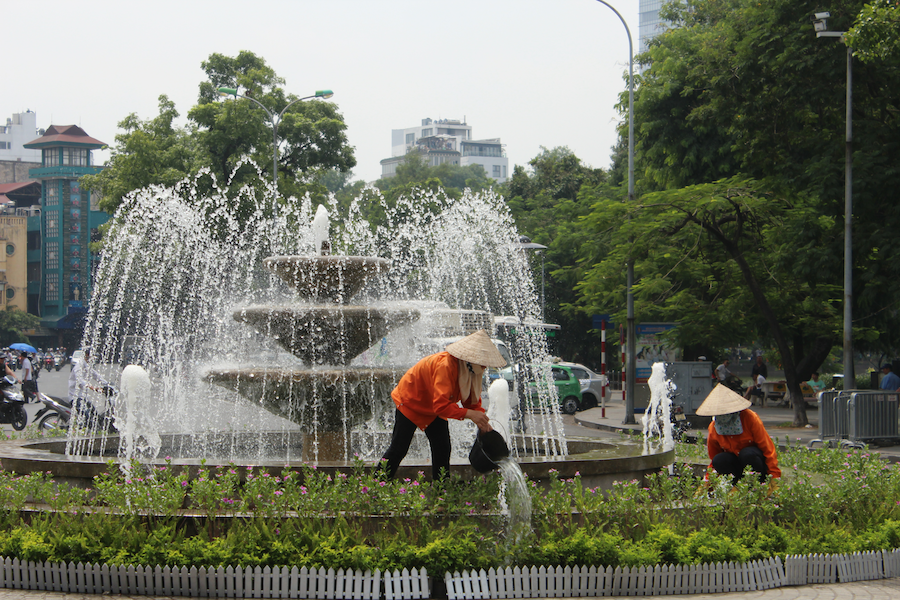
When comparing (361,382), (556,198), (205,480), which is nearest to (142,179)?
(556,198)

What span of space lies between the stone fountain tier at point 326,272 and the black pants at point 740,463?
406cm

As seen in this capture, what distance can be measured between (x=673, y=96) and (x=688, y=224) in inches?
184

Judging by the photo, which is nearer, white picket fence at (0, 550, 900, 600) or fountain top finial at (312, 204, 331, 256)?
white picket fence at (0, 550, 900, 600)

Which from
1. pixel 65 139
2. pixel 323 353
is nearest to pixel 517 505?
pixel 323 353

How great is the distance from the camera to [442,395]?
6688 millimetres

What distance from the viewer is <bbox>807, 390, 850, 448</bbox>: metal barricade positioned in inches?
666

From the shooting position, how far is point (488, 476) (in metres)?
6.68

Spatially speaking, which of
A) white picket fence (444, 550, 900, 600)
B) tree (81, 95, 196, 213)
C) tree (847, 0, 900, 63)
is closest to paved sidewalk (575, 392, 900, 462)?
tree (847, 0, 900, 63)

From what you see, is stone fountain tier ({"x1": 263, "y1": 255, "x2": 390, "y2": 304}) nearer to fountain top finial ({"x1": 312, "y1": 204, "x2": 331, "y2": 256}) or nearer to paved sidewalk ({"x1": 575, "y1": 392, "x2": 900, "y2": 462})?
fountain top finial ({"x1": 312, "y1": 204, "x2": 331, "y2": 256})

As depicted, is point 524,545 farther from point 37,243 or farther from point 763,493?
point 37,243

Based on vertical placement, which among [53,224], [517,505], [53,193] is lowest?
[517,505]

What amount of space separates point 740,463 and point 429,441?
2.38 m

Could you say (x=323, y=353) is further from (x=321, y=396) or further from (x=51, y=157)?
(x=51, y=157)

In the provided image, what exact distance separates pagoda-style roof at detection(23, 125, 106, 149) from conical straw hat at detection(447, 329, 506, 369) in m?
81.2
